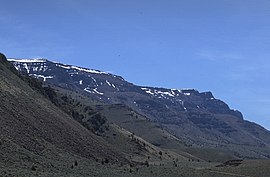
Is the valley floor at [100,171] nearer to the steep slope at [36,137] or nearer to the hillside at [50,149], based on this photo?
the hillside at [50,149]

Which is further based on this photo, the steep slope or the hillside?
the steep slope

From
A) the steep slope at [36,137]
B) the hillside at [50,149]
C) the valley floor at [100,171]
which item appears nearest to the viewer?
the valley floor at [100,171]

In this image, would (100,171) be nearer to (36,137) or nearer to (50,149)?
(50,149)

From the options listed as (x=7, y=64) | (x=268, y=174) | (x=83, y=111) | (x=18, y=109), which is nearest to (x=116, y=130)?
(x=83, y=111)

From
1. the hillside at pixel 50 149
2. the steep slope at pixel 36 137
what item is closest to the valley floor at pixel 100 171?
the hillside at pixel 50 149

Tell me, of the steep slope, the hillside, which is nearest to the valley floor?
the hillside

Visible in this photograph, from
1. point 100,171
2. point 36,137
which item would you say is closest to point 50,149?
point 36,137

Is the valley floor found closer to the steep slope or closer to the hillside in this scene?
the hillside

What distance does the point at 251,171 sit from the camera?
81312 mm

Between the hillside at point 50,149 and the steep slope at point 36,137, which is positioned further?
the steep slope at point 36,137

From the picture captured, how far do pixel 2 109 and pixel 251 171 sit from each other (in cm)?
4299

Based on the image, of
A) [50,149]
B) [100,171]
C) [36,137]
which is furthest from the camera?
[36,137]

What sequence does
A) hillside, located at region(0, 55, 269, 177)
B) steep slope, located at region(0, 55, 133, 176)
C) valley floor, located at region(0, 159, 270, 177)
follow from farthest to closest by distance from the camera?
steep slope, located at region(0, 55, 133, 176) < hillside, located at region(0, 55, 269, 177) < valley floor, located at region(0, 159, 270, 177)

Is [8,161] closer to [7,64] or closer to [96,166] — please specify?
[96,166]
